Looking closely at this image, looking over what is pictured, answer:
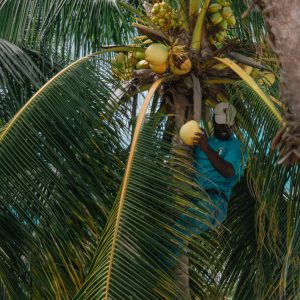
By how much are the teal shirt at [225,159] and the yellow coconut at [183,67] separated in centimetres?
60

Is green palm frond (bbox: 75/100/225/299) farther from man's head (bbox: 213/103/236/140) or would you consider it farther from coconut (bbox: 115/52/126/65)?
coconut (bbox: 115/52/126/65)

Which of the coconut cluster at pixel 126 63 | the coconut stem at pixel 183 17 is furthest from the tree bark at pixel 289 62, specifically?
the coconut cluster at pixel 126 63

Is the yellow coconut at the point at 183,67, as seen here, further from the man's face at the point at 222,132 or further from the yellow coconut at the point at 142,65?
the man's face at the point at 222,132

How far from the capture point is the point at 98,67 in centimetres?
739

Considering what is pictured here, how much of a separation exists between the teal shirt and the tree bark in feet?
7.57

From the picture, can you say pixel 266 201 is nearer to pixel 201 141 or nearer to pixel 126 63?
pixel 201 141

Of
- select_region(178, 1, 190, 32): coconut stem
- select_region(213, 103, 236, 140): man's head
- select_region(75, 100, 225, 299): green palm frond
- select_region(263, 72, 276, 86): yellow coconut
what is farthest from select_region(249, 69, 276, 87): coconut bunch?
select_region(75, 100, 225, 299): green palm frond

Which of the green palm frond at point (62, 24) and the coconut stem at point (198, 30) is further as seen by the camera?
the green palm frond at point (62, 24)

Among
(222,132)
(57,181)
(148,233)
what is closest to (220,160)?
(222,132)

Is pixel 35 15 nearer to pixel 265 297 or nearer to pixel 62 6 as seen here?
pixel 62 6

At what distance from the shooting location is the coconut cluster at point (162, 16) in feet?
23.6

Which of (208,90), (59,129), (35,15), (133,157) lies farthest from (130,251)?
(35,15)

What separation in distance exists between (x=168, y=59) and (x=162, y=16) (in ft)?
1.18

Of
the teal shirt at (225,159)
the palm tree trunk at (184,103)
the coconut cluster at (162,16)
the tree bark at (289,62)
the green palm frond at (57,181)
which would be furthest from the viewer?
the coconut cluster at (162,16)
